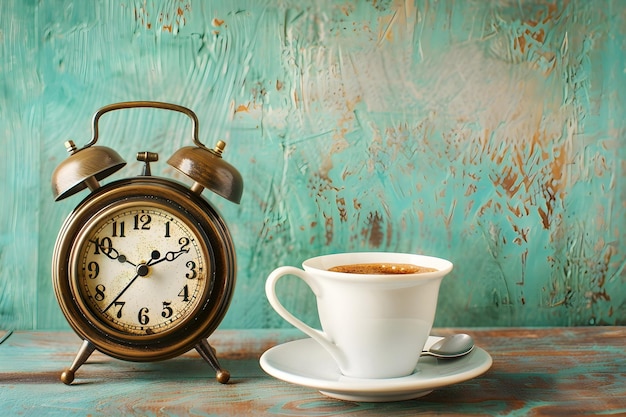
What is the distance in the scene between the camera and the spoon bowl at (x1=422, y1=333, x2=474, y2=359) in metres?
0.96

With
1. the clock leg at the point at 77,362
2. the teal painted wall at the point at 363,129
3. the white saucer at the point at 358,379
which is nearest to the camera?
the white saucer at the point at 358,379

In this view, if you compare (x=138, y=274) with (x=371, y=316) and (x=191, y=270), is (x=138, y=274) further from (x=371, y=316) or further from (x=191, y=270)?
(x=371, y=316)

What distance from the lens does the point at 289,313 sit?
89 centimetres

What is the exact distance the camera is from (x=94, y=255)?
966 millimetres

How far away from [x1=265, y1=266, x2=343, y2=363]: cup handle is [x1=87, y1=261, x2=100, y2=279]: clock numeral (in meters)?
0.25

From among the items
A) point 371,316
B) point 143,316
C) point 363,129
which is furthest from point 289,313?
point 363,129

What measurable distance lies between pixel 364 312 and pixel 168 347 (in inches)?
11.2

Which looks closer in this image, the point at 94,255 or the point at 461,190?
the point at 94,255

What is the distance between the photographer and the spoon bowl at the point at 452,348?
0.96 m

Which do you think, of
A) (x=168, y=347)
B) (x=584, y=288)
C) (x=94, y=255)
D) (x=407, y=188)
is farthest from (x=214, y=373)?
(x=584, y=288)

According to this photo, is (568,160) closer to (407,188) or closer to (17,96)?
(407,188)

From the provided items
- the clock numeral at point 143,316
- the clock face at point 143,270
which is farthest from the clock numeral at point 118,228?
the clock numeral at point 143,316

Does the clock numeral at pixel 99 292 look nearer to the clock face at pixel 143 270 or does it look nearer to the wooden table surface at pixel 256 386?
the clock face at pixel 143 270

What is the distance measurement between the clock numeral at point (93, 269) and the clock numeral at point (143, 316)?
8 cm
